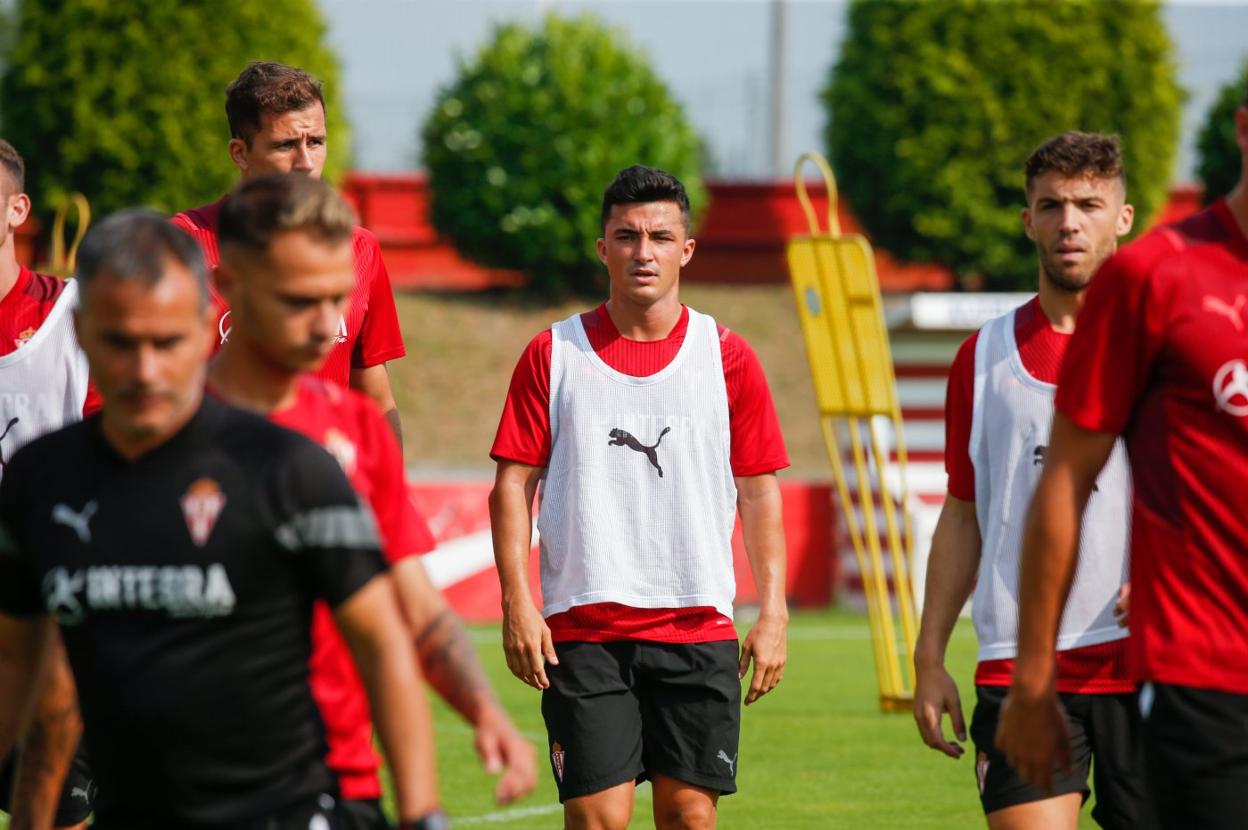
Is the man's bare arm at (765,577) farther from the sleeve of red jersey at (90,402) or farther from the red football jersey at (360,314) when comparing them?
the sleeve of red jersey at (90,402)

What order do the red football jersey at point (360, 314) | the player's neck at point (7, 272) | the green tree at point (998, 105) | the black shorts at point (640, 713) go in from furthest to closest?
the green tree at point (998, 105), the black shorts at point (640, 713), the red football jersey at point (360, 314), the player's neck at point (7, 272)

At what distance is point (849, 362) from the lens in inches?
465

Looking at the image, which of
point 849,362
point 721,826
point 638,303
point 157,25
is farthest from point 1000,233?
point 638,303

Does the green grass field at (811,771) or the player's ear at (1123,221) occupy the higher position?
the player's ear at (1123,221)

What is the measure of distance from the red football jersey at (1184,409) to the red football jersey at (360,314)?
290 cm

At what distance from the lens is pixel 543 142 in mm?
25859

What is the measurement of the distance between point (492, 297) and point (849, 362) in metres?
16.6

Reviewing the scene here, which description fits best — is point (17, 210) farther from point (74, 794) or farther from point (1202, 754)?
point (1202, 754)

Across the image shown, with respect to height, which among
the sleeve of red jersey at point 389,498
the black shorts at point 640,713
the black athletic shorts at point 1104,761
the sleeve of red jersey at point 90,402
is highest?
the sleeve of red jersey at point 389,498

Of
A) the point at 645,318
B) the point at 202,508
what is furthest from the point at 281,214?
the point at 645,318

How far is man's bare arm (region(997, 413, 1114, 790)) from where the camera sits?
3830 millimetres

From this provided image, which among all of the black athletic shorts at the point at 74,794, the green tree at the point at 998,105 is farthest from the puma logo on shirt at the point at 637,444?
the green tree at the point at 998,105

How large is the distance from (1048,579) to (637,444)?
283cm

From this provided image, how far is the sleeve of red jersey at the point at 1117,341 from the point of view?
3791 millimetres
